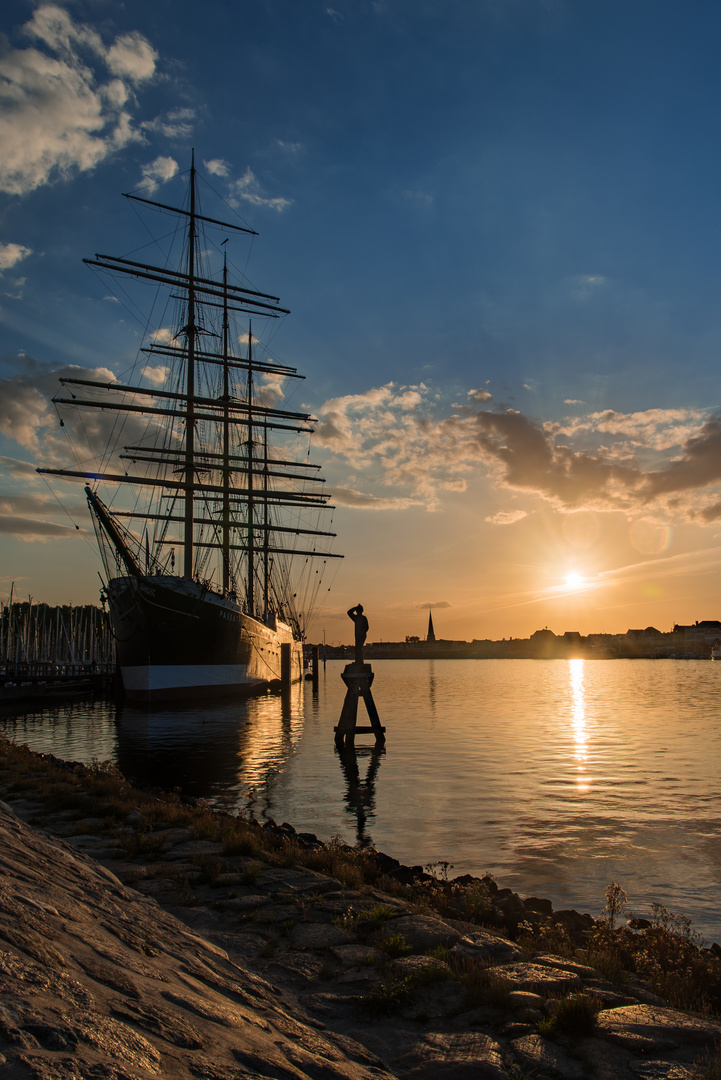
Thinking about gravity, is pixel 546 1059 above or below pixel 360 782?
above

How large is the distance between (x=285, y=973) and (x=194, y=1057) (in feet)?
9.90

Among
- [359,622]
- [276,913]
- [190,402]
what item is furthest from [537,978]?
[190,402]

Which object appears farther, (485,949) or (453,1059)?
(485,949)

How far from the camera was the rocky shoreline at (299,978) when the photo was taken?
9.53 ft

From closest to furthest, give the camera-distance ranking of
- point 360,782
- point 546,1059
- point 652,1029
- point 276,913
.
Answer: point 546,1059
point 652,1029
point 276,913
point 360,782

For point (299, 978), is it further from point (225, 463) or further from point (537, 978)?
point (225, 463)

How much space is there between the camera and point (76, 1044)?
2482mm

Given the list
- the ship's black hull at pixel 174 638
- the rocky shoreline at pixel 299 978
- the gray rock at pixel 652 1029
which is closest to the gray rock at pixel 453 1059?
the rocky shoreline at pixel 299 978

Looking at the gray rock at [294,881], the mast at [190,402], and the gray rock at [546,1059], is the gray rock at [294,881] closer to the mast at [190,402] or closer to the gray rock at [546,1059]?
the gray rock at [546,1059]

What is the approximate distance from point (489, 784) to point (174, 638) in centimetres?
3065

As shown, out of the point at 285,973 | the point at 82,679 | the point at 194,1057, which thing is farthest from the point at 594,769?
the point at 82,679

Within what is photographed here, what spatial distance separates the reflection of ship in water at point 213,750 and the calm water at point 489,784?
0.31 ft

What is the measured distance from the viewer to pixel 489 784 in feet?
61.3

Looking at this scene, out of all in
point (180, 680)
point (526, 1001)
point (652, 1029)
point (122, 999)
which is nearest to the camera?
point (122, 999)
